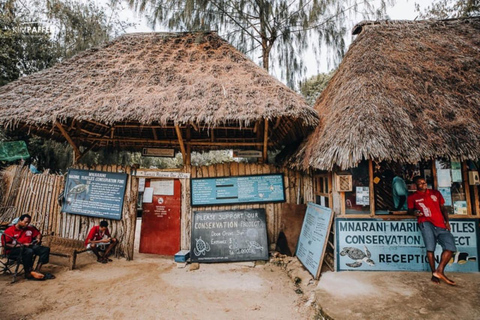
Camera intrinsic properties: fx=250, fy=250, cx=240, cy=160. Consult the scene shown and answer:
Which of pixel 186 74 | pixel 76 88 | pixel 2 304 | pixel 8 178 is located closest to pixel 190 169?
pixel 186 74

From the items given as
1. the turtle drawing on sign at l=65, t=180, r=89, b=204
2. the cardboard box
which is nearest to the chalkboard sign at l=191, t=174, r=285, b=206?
the cardboard box

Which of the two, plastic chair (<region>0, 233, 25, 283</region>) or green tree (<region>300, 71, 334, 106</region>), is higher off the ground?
green tree (<region>300, 71, 334, 106</region>)

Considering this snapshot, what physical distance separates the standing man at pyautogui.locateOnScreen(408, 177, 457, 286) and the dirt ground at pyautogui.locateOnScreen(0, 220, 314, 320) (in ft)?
7.00

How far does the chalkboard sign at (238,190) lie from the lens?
5754 mm

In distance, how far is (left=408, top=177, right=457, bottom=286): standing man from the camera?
3.82 meters

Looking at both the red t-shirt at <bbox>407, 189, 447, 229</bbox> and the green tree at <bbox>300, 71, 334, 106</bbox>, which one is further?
the green tree at <bbox>300, 71, 334, 106</bbox>

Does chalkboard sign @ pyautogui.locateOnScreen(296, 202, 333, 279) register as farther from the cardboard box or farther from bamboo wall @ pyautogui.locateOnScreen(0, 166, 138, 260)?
bamboo wall @ pyautogui.locateOnScreen(0, 166, 138, 260)

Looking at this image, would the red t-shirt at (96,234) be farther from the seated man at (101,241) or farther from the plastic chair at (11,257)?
the plastic chair at (11,257)

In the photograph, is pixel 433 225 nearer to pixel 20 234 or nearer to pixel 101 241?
pixel 101 241

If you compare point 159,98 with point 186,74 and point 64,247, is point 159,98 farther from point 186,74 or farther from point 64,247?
point 64,247

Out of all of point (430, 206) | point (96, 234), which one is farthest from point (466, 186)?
point (96, 234)

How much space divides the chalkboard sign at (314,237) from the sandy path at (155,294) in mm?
515

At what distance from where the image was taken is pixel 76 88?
5719 millimetres

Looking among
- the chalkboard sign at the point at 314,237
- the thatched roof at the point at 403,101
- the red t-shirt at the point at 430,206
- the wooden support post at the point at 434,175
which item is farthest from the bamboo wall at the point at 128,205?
the wooden support post at the point at 434,175
